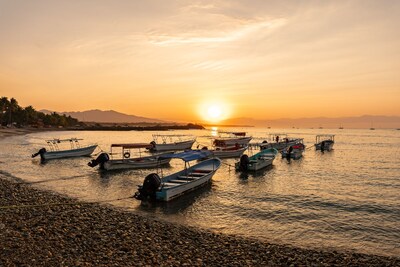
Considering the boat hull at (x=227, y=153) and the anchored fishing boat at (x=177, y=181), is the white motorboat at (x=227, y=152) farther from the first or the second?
the anchored fishing boat at (x=177, y=181)

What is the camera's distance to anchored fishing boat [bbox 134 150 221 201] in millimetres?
22531

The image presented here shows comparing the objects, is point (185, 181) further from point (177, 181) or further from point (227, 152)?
point (227, 152)

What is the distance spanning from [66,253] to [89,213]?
678cm

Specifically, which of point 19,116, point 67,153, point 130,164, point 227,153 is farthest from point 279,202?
point 19,116

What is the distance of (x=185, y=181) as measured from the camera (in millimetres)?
26500

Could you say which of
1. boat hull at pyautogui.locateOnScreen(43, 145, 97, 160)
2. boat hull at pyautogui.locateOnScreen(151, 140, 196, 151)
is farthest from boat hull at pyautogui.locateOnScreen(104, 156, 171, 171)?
boat hull at pyautogui.locateOnScreen(151, 140, 196, 151)

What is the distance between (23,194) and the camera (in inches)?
849

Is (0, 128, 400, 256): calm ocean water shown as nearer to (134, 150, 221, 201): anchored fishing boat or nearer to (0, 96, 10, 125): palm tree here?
(134, 150, 221, 201): anchored fishing boat

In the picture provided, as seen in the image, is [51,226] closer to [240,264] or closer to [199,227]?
[199,227]

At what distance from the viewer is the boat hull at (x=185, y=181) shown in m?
22.8

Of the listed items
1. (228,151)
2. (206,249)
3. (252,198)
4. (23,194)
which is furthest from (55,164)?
(206,249)

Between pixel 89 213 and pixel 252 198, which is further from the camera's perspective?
pixel 252 198

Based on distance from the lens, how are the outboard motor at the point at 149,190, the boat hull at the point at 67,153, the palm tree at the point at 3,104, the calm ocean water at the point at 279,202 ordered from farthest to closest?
the palm tree at the point at 3,104 → the boat hull at the point at 67,153 → the outboard motor at the point at 149,190 → the calm ocean water at the point at 279,202

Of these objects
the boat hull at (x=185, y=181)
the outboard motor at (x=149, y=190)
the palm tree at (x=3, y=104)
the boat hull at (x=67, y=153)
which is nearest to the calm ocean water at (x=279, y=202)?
the boat hull at (x=185, y=181)
